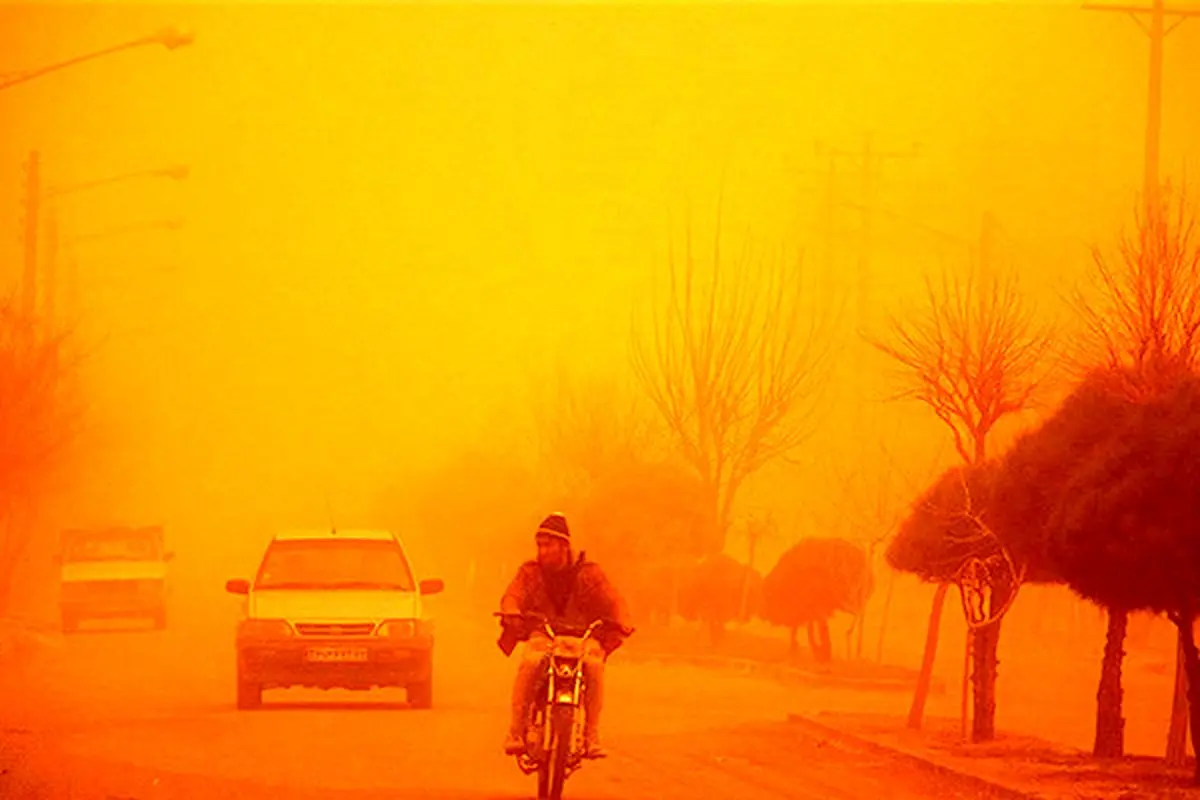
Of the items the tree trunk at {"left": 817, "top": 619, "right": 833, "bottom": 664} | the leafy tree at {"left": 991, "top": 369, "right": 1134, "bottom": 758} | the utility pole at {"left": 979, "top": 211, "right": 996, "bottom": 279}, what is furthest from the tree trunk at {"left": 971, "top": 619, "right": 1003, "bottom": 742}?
the utility pole at {"left": 979, "top": 211, "right": 996, "bottom": 279}

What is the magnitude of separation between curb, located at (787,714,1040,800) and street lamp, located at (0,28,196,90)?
492 inches

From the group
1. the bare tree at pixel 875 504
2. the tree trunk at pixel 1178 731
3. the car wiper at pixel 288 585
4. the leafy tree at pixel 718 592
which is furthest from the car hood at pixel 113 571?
the tree trunk at pixel 1178 731

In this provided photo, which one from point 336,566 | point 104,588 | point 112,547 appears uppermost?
point 336,566

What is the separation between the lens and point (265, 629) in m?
29.8

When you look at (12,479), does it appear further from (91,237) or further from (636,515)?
(91,237)

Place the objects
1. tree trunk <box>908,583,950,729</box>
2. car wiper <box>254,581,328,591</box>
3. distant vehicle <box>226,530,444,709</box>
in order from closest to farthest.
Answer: tree trunk <box>908,583,950,729</box>
distant vehicle <box>226,530,444,709</box>
car wiper <box>254,581,328,591</box>

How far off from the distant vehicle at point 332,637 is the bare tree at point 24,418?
21.0m

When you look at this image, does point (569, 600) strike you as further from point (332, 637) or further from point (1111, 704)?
point (332, 637)

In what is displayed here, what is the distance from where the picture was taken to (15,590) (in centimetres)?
6925

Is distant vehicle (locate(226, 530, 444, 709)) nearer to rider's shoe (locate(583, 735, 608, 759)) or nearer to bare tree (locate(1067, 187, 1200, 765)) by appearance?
bare tree (locate(1067, 187, 1200, 765))

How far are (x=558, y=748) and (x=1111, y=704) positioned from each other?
653 cm

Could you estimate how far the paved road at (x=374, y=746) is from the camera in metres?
20.8

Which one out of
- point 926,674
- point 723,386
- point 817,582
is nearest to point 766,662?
point 817,582

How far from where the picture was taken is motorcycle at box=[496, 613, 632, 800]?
18.8 meters
